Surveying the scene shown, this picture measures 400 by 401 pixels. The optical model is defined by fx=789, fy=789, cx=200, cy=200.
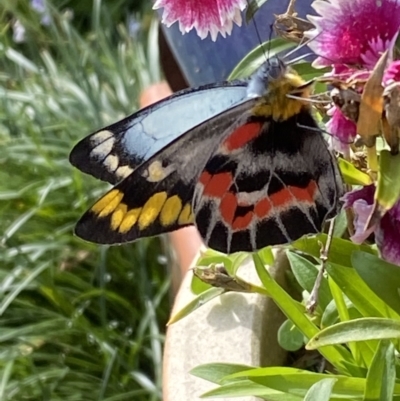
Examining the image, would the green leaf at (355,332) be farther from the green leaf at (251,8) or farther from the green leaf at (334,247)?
the green leaf at (251,8)

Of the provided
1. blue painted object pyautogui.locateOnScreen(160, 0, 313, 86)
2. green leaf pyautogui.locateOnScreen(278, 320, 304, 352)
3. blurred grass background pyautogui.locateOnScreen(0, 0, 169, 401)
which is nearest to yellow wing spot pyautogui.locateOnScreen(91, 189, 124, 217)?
green leaf pyautogui.locateOnScreen(278, 320, 304, 352)

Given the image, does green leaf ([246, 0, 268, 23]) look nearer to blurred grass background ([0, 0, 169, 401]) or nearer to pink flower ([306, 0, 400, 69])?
pink flower ([306, 0, 400, 69])

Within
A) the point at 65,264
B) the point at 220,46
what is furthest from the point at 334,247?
the point at 65,264

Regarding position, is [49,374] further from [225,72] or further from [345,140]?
[345,140]

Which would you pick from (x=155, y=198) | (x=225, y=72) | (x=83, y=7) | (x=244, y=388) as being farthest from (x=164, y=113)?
(x=83, y=7)

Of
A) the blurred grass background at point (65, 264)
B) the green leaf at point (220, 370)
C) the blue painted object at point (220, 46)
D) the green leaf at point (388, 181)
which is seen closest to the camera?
the green leaf at point (388, 181)

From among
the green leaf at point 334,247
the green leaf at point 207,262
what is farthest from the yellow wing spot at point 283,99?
the green leaf at point 207,262
